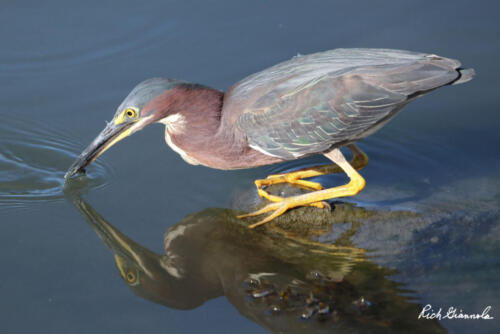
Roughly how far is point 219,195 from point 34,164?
173 centimetres

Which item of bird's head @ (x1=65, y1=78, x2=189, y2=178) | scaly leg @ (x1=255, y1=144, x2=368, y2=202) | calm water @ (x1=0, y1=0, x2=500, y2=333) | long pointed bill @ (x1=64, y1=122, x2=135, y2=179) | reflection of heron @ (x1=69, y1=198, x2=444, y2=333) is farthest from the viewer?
scaly leg @ (x1=255, y1=144, x2=368, y2=202)

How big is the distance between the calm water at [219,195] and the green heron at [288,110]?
42 cm

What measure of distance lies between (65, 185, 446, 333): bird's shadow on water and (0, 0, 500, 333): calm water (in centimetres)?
1

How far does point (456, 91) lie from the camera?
6254 mm

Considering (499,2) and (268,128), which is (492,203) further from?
(499,2)

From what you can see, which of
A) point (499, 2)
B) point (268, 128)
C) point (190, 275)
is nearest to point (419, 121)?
point (268, 128)

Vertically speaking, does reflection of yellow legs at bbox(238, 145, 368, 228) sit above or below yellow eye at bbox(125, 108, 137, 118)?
below

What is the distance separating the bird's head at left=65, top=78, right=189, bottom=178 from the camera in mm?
4629

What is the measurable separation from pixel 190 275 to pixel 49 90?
9.25ft

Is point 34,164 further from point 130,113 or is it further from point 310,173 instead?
point 310,173

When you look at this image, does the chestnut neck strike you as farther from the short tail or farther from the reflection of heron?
the short tail

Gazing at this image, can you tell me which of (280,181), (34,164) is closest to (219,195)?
(280,181)

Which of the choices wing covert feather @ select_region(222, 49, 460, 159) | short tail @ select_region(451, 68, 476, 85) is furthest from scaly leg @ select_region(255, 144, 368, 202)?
short tail @ select_region(451, 68, 476, 85)

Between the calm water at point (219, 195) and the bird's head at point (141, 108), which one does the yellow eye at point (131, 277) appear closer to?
the calm water at point (219, 195)
